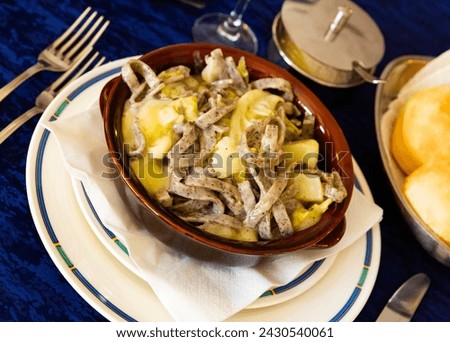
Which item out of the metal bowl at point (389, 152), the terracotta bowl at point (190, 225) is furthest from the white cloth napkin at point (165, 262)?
the metal bowl at point (389, 152)

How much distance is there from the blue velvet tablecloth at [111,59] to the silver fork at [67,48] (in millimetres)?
28

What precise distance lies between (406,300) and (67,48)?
1130 mm

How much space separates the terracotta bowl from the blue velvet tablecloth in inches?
10.0

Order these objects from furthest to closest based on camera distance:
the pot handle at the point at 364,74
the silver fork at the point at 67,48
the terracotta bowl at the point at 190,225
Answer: the pot handle at the point at 364,74 < the silver fork at the point at 67,48 < the terracotta bowl at the point at 190,225

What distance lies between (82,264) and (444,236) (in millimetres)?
872

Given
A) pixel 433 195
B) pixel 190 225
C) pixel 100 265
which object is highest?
pixel 433 195

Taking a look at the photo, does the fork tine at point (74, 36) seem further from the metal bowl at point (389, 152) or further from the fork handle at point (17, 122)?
the metal bowl at point (389, 152)

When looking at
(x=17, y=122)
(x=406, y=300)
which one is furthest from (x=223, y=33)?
(x=406, y=300)

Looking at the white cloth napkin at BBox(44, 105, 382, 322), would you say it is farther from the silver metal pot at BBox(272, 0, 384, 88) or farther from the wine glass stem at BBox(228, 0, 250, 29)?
the wine glass stem at BBox(228, 0, 250, 29)

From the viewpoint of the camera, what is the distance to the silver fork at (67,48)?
1.29 m

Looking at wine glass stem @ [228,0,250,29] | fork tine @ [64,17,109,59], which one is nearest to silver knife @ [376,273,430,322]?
wine glass stem @ [228,0,250,29]

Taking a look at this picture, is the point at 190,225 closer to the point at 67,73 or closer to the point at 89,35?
the point at 67,73

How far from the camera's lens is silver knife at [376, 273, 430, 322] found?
1225mm

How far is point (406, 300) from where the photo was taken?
50.1 inches
